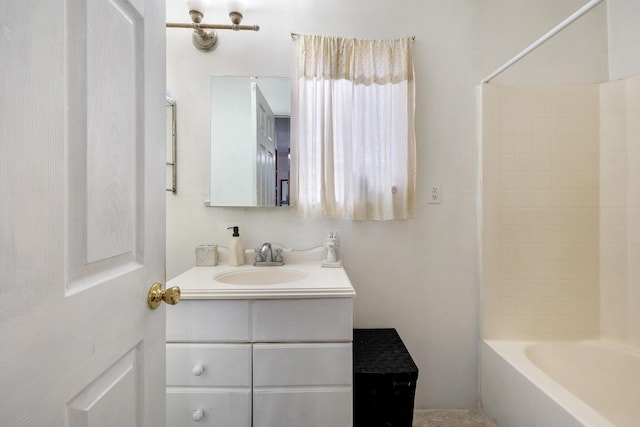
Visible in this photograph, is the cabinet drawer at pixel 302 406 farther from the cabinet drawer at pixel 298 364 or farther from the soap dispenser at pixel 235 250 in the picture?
the soap dispenser at pixel 235 250

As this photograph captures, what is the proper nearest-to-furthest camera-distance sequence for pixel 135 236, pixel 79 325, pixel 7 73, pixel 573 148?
1. pixel 7 73
2. pixel 79 325
3. pixel 135 236
4. pixel 573 148

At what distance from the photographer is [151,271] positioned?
0.69 m

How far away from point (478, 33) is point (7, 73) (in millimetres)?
1982

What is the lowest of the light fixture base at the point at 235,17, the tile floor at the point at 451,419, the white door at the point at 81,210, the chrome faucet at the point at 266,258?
the tile floor at the point at 451,419

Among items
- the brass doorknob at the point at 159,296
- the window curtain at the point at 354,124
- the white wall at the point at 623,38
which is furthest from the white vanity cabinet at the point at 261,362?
the white wall at the point at 623,38

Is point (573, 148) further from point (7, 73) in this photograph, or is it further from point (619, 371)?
point (7, 73)

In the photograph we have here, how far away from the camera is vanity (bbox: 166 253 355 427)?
114 centimetres

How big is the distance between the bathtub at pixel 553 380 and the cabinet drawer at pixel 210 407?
1139mm

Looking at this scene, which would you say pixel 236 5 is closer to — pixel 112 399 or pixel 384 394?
pixel 112 399

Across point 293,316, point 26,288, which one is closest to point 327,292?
point 293,316

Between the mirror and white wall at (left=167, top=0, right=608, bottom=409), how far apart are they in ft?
0.21

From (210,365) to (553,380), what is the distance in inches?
54.0

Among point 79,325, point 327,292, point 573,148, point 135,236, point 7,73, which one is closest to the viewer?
point 7,73

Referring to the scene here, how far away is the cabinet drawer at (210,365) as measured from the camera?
1142 millimetres
